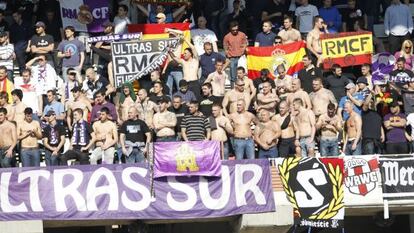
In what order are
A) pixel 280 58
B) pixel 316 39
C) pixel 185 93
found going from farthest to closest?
1. pixel 316 39
2. pixel 280 58
3. pixel 185 93

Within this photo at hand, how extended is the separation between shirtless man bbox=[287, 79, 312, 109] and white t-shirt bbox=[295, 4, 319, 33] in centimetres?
324

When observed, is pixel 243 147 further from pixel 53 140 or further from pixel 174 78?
pixel 53 140

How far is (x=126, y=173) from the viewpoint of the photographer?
30984 millimetres

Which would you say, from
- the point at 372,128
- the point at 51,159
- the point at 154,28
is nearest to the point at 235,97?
the point at 372,128

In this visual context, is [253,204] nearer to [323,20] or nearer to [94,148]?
[94,148]

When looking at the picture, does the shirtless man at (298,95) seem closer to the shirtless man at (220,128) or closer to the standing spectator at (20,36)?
the shirtless man at (220,128)

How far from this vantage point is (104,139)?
31.5 m

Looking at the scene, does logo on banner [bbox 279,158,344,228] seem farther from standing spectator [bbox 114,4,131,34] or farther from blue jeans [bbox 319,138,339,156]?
standing spectator [bbox 114,4,131,34]

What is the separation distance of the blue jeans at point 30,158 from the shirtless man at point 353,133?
627 cm

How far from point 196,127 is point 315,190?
2694 mm

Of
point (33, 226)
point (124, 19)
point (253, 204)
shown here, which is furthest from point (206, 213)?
point (124, 19)

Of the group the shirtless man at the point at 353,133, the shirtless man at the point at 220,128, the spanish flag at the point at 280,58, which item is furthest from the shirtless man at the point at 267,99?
the spanish flag at the point at 280,58

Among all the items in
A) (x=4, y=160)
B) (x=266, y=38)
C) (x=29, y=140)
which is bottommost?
(x=4, y=160)

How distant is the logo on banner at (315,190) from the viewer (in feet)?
102
